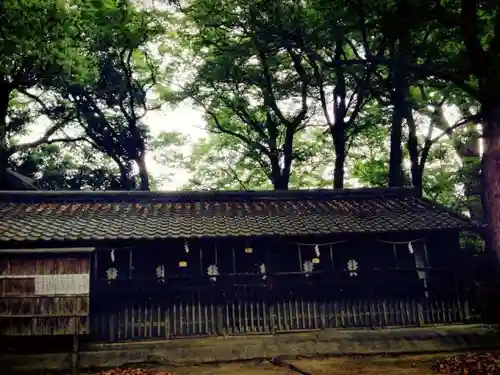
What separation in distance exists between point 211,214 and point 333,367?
8041 mm

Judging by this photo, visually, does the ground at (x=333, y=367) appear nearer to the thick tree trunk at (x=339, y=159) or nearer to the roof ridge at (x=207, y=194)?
the roof ridge at (x=207, y=194)

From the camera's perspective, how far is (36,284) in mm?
13055

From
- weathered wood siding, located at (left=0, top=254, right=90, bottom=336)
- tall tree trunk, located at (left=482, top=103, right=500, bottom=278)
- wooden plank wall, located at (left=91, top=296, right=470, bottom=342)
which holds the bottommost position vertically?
wooden plank wall, located at (left=91, top=296, right=470, bottom=342)

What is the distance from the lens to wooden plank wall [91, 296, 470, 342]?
49.2ft

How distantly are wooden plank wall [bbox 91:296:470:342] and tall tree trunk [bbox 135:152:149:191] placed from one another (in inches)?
624

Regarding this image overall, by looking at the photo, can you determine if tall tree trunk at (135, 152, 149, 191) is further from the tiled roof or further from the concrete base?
the concrete base

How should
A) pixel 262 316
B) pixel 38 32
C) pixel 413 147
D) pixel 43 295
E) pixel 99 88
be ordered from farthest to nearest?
pixel 99 88, pixel 413 147, pixel 262 316, pixel 38 32, pixel 43 295

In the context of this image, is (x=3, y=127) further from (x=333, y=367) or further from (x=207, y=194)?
(x=333, y=367)

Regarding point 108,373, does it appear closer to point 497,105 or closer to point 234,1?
point 497,105

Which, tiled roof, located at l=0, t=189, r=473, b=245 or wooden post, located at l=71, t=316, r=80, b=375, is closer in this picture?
wooden post, located at l=71, t=316, r=80, b=375

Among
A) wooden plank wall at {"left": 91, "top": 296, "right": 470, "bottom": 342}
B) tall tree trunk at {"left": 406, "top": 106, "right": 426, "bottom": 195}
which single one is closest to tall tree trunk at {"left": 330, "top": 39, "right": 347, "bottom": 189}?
Result: tall tree trunk at {"left": 406, "top": 106, "right": 426, "bottom": 195}

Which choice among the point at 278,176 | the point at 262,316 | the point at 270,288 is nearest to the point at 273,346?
the point at 262,316

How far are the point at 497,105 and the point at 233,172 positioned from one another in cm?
2580

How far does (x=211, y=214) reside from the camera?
60.2ft
